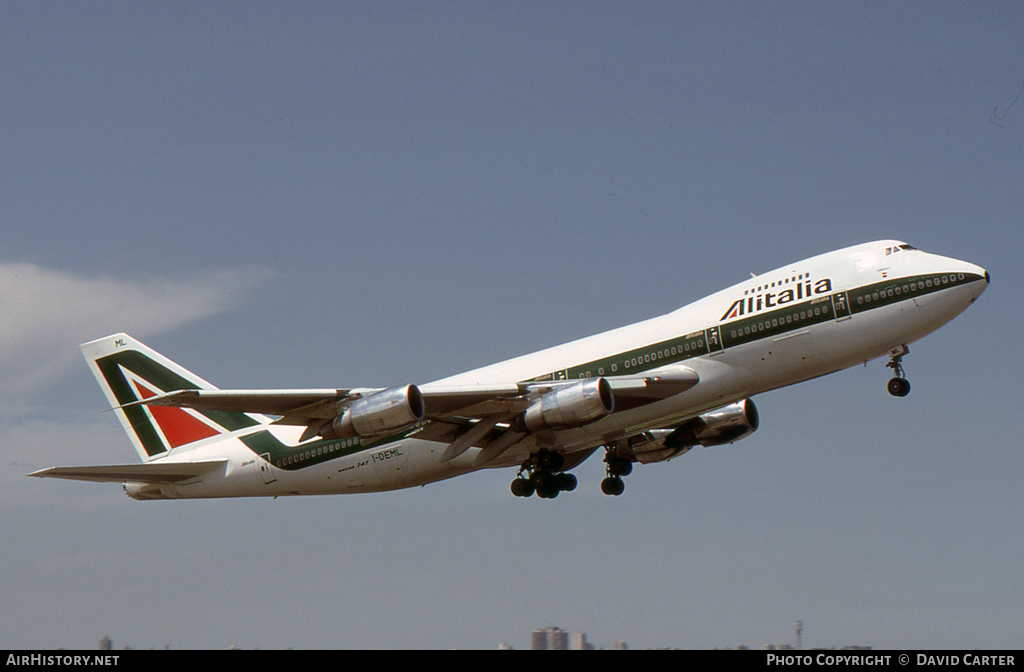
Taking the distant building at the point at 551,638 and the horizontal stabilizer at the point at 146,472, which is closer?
the horizontal stabilizer at the point at 146,472

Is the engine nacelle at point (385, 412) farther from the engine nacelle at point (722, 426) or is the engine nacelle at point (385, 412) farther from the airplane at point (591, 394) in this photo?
the engine nacelle at point (722, 426)

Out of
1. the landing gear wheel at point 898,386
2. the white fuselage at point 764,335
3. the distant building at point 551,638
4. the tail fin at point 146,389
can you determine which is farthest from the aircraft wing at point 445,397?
the distant building at point 551,638

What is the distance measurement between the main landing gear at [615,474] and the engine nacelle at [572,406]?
965 centimetres

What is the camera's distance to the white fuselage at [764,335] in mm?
34438

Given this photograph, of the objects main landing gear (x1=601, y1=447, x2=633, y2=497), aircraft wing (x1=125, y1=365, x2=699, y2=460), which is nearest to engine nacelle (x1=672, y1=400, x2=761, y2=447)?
main landing gear (x1=601, y1=447, x2=633, y2=497)

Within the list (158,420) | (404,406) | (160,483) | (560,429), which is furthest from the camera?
(158,420)

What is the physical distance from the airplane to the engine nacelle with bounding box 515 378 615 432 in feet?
0.15

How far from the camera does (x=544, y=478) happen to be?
4062cm
